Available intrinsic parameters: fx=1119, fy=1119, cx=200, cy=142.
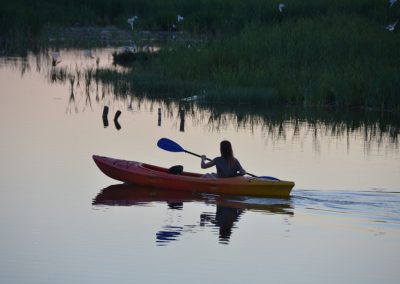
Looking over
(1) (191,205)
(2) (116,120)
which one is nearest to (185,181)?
(1) (191,205)

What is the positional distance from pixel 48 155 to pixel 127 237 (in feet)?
16.3

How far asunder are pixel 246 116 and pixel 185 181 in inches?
259

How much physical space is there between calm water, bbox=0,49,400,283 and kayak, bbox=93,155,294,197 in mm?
121

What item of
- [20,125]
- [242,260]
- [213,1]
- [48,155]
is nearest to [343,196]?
[242,260]

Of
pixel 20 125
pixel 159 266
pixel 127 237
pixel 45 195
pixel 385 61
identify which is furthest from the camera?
pixel 385 61

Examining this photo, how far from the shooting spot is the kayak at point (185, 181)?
1394cm

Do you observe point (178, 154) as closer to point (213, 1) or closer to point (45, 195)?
point (45, 195)

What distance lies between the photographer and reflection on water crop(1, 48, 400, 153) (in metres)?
19.1

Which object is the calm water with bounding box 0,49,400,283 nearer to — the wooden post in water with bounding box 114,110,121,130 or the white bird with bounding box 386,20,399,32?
the wooden post in water with bounding box 114,110,121,130

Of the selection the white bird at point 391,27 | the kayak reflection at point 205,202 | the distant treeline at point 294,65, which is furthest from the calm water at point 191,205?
the white bird at point 391,27

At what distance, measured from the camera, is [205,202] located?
14031 mm

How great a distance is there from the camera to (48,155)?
53.5 ft

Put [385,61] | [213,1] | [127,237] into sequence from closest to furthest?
[127,237] < [385,61] < [213,1]

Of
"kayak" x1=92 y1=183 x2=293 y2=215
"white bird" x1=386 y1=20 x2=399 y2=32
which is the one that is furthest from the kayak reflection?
"white bird" x1=386 y1=20 x2=399 y2=32
